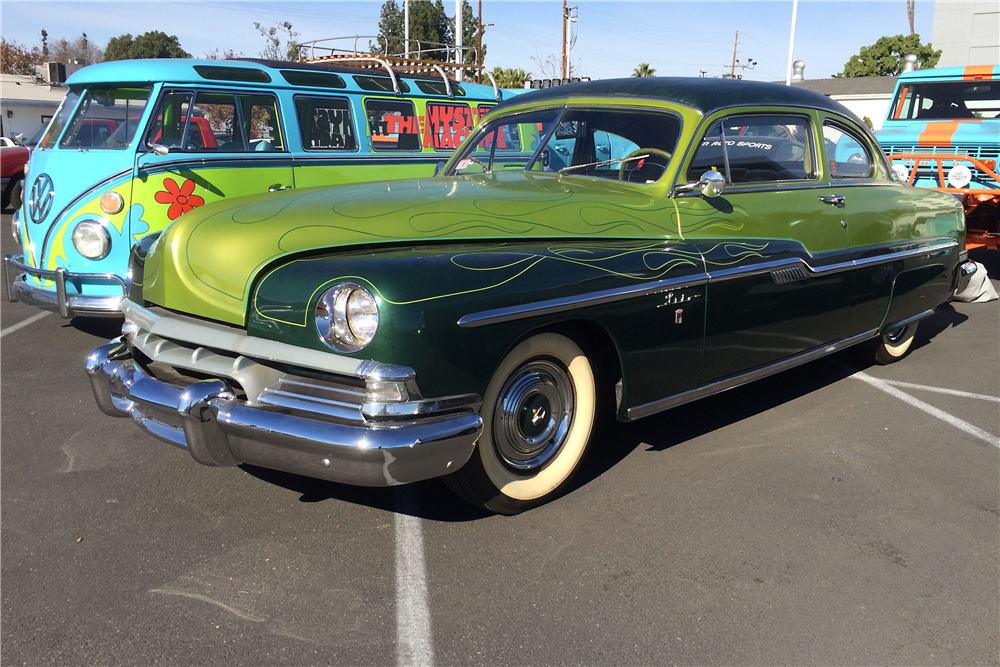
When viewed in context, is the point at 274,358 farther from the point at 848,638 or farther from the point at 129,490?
the point at 848,638

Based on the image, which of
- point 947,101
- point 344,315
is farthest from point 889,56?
point 344,315

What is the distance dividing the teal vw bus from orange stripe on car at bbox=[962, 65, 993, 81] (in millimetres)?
7452

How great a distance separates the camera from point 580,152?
4273 mm

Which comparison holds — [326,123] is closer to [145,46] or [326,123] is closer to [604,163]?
[604,163]

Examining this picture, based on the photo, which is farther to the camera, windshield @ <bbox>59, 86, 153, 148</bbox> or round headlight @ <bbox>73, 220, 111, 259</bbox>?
windshield @ <bbox>59, 86, 153, 148</bbox>

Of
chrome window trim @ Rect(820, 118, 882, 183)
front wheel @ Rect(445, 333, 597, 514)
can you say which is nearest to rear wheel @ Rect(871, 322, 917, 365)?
chrome window trim @ Rect(820, 118, 882, 183)

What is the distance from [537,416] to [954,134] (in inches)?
353

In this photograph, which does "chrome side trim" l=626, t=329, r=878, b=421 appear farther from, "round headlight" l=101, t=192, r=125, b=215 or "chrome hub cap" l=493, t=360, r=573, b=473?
"round headlight" l=101, t=192, r=125, b=215

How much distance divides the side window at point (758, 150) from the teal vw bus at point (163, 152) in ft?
13.6

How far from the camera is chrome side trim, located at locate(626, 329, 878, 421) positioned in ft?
11.6

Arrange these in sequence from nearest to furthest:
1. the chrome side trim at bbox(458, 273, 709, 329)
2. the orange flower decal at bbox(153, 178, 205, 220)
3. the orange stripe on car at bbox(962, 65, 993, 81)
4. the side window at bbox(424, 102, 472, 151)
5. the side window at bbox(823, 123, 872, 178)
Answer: the chrome side trim at bbox(458, 273, 709, 329)
the side window at bbox(823, 123, 872, 178)
the orange flower decal at bbox(153, 178, 205, 220)
the side window at bbox(424, 102, 472, 151)
the orange stripe on car at bbox(962, 65, 993, 81)

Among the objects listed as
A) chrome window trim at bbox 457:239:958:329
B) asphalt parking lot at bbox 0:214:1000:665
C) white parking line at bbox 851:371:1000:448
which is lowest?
white parking line at bbox 851:371:1000:448

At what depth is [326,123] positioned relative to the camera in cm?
750

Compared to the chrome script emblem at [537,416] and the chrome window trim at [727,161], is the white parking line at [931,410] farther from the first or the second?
the chrome script emblem at [537,416]
